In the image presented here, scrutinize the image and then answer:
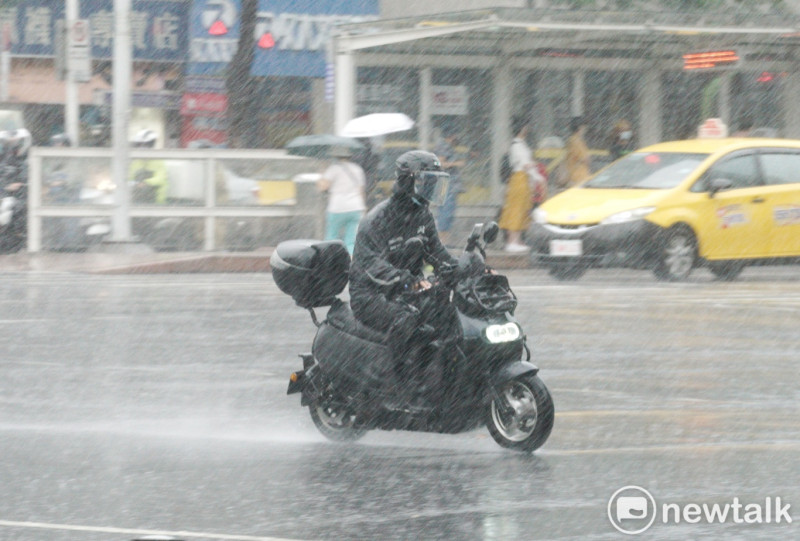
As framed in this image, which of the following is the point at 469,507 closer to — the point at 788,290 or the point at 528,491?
the point at 528,491

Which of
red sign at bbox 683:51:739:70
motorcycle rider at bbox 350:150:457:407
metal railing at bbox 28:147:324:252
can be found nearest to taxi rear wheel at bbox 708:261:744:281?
red sign at bbox 683:51:739:70

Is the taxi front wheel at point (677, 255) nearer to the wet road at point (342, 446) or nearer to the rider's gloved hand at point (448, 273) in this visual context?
the wet road at point (342, 446)

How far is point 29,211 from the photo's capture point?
22.3m

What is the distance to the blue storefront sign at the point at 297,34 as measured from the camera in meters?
34.0

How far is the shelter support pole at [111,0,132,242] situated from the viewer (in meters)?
21.9

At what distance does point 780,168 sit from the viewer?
782 inches

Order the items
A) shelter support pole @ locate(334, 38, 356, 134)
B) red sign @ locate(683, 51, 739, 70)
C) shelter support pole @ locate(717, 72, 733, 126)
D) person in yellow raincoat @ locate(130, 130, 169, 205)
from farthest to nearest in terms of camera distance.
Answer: shelter support pole @ locate(717, 72, 733, 126) < red sign @ locate(683, 51, 739, 70) < shelter support pole @ locate(334, 38, 356, 134) < person in yellow raincoat @ locate(130, 130, 169, 205)

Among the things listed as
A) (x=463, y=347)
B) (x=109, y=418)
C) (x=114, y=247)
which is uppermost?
(x=463, y=347)

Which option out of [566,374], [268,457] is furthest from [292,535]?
[566,374]

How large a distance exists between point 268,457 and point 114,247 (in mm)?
14067

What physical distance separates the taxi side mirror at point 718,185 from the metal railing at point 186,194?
574 cm

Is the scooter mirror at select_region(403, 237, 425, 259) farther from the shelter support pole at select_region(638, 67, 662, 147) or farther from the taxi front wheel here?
the shelter support pole at select_region(638, 67, 662, 147)

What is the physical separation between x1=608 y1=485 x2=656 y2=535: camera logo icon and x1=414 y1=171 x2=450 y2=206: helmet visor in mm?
1779

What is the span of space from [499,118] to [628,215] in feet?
21.6
